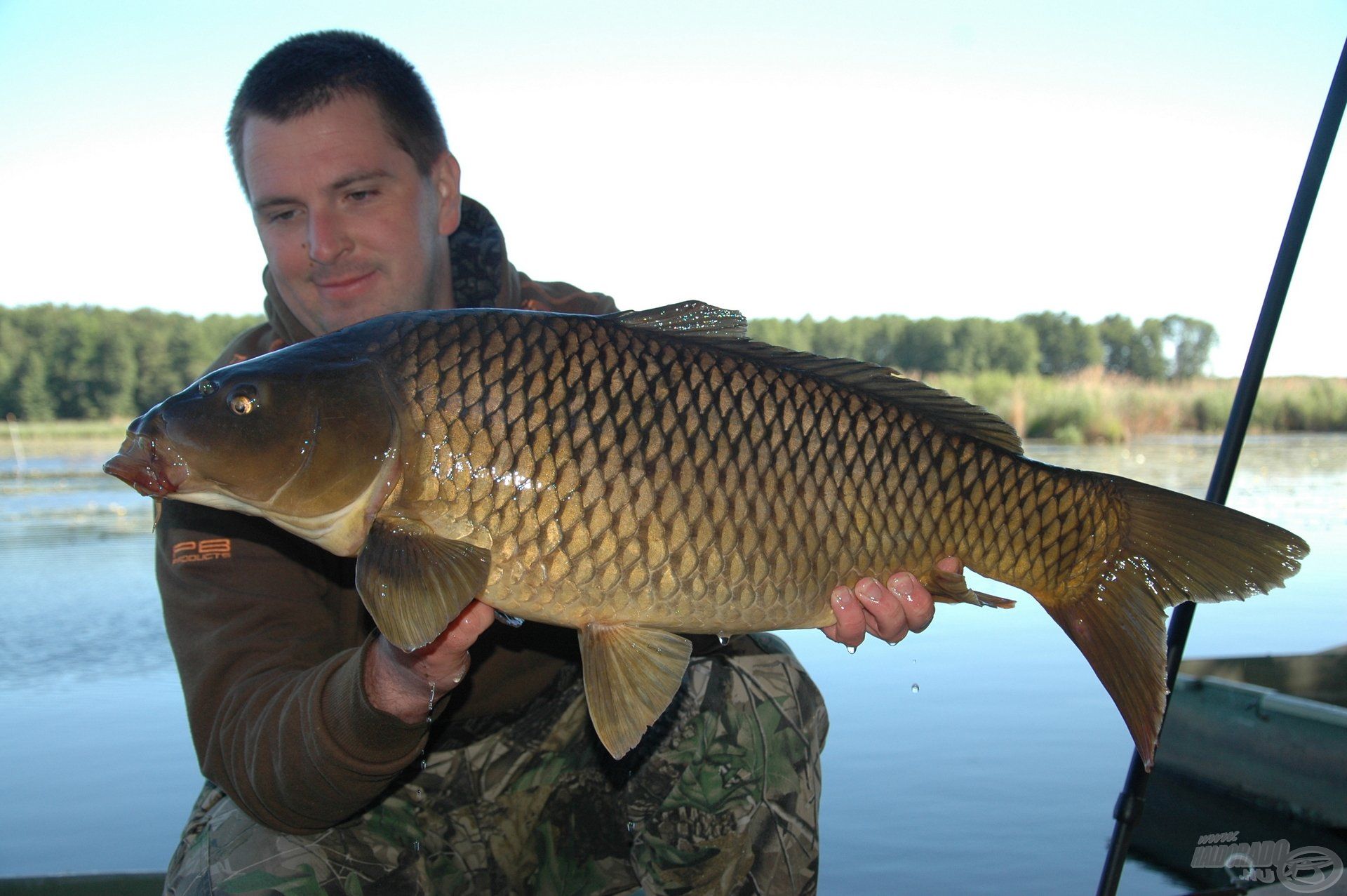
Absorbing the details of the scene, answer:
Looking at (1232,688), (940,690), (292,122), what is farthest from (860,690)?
(292,122)

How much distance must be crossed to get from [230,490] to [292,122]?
2.85ft

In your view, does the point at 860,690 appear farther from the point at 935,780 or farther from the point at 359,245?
the point at 359,245

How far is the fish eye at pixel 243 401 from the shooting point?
3.95 feet

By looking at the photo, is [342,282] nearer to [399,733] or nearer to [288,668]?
[288,668]

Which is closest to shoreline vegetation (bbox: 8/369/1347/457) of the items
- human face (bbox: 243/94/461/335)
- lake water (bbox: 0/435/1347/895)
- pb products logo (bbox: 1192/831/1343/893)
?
lake water (bbox: 0/435/1347/895)

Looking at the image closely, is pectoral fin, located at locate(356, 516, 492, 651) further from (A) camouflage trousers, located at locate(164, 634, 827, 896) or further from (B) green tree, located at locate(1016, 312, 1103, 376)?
(B) green tree, located at locate(1016, 312, 1103, 376)

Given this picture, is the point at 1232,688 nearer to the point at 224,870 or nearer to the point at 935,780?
the point at 935,780

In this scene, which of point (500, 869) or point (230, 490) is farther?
point (500, 869)

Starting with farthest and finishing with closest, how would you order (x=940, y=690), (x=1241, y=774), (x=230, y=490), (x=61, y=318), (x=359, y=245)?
(x=61, y=318), (x=940, y=690), (x=1241, y=774), (x=359, y=245), (x=230, y=490)

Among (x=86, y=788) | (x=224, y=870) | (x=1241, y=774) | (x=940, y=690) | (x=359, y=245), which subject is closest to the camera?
(x=224, y=870)

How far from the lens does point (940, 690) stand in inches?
132

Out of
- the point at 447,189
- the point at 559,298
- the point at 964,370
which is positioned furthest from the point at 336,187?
the point at 964,370

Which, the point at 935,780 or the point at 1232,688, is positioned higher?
the point at 1232,688

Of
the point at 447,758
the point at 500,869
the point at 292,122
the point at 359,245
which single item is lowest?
the point at 500,869
